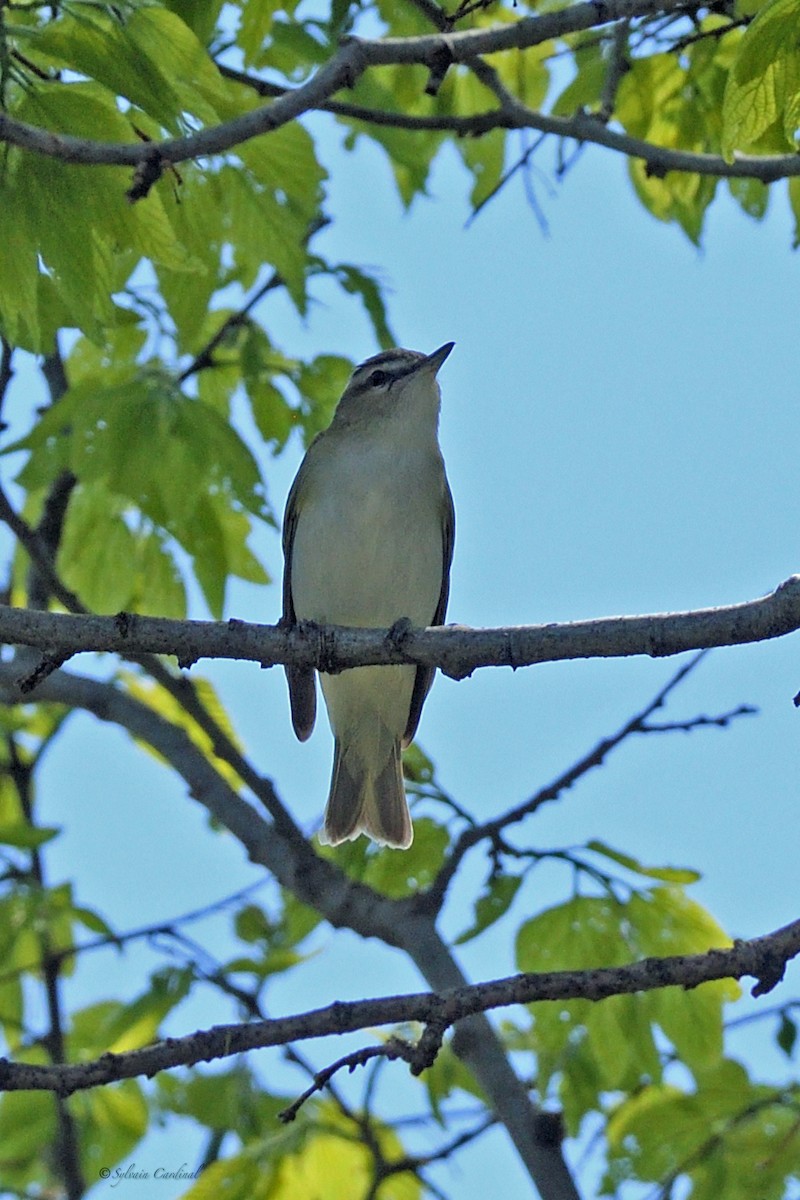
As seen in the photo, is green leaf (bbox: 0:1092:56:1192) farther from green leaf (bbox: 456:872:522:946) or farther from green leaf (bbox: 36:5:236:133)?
green leaf (bbox: 36:5:236:133)

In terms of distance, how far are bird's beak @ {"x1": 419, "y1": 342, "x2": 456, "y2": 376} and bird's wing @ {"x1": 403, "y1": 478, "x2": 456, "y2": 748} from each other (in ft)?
1.80

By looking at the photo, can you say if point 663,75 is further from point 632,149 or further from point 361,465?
point 361,465

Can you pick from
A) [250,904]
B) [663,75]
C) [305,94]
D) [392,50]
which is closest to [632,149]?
[663,75]

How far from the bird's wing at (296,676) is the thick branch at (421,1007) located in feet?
11.2

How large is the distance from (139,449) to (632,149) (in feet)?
6.38

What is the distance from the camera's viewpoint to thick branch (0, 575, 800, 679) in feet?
11.5

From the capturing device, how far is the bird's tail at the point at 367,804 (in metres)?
6.26

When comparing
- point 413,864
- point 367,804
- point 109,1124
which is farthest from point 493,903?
point 109,1124

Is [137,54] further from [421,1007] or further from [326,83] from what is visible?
[421,1007]

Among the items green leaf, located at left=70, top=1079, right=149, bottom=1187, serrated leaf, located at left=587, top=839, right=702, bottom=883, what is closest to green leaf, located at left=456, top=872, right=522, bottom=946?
serrated leaf, located at left=587, top=839, right=702, bottom=883

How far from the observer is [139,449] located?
5230mm

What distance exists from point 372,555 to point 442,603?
71 cm

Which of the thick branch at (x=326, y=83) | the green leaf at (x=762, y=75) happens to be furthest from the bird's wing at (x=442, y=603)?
the green leaf at (x=762, y=75)

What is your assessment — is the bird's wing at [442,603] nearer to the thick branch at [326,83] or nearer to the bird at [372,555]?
the bird at [372,555]
